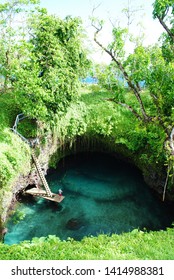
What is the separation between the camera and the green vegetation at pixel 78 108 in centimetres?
1014

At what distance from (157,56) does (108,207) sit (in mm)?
7754

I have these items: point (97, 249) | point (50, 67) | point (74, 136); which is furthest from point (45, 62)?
point (97, 249)

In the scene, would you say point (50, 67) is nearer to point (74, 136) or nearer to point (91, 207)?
point (74, 136)

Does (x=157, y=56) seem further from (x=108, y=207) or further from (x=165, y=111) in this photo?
(x=108, y=207)

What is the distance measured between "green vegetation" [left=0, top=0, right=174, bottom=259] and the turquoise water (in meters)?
1.11

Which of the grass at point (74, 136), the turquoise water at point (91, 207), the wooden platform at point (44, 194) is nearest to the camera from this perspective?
the grass at point (74, 136)

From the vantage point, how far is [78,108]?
19031 mm

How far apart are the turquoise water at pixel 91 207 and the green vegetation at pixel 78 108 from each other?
43.7 inches

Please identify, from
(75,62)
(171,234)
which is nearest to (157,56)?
(75,62)

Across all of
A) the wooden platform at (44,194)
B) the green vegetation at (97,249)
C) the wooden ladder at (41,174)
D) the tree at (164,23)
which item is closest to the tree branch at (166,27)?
the tree at (164,23)

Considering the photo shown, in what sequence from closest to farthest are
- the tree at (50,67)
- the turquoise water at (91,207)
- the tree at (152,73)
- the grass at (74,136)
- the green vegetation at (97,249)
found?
1. the green vegetation at (97,249)
2. the grass at (74,136)
3. the tree at (152,73)
4. the turquoise water at (91,207)
5. the tree at (50,67)

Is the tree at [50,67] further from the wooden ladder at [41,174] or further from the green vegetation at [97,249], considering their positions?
the green vegetation at [97,249]
